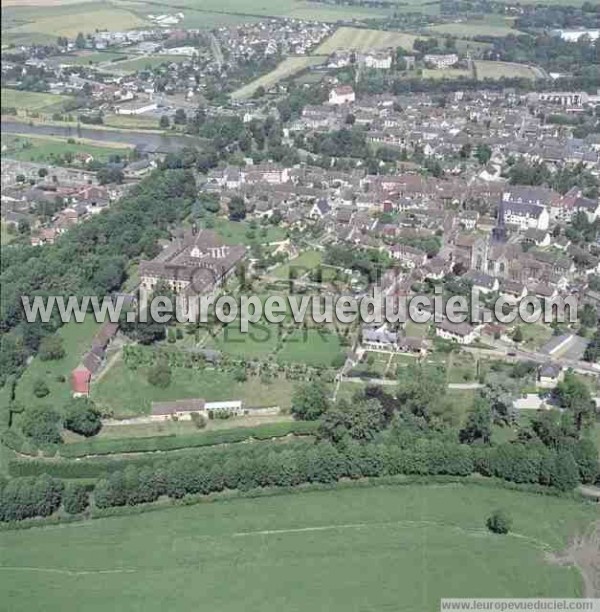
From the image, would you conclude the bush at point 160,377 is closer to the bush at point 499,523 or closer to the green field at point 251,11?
the bush at point 499,523

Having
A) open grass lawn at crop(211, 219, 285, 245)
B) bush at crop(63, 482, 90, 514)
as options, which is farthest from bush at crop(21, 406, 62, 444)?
open grass lawn at crop(211, 219, 285, 245)

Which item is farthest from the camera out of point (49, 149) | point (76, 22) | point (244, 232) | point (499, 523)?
point (76, 22)

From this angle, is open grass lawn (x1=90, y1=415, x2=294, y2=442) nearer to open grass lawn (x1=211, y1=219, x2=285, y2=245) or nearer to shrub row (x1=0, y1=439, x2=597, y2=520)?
shrub row (x1=0, y1=439, x2=597, y2=520)

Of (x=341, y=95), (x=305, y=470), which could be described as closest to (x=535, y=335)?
(x=305, y=470)

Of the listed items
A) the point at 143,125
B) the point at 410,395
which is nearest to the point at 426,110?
the point at 143,125

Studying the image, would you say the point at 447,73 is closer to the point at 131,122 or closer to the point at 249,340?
the point at 131,122

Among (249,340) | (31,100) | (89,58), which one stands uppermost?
(89,58)
